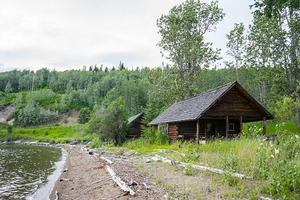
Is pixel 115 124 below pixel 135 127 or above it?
above

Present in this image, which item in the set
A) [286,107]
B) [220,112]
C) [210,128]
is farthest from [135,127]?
[286,107]

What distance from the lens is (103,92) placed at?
116188 mm

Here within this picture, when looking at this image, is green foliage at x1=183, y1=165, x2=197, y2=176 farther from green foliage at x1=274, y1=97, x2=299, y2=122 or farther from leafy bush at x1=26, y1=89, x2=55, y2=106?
leafy bush at x1=26, y1=89, x2=55, y2=106

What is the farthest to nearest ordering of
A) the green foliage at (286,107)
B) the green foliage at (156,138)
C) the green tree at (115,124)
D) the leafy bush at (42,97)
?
the leafy bush at (42,97)
the green tree at (115,124)
the green foliage at (156,138)
the green foliage at (286,107)

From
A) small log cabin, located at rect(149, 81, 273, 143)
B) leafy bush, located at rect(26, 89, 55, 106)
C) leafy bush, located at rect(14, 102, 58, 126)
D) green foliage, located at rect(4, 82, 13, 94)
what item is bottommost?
leafy bush, located at rect(14, 102, 58, 126)

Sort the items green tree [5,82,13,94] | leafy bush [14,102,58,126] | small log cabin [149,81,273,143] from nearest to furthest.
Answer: small log cabin [149,81,273,143]
leafy bush [14,102,58,126]
green tree [5,82,13,94]

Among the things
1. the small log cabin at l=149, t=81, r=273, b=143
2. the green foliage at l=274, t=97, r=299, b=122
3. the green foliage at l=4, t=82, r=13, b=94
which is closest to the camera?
the green foliage at l=274, t=97, r=299, b=122

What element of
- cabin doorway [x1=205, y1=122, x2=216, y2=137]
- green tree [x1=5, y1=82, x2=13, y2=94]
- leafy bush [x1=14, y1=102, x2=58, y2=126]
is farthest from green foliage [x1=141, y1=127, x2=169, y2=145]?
green tree [x1=5, y1=82, x2=13, y2=94]

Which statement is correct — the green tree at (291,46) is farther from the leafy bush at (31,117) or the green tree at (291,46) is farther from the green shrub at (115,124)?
the leafy bush at (31,117)

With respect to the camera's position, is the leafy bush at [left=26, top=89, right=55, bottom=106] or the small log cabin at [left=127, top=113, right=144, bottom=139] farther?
the leafy bush at [left=26, top=89, right=55, bottom=106]

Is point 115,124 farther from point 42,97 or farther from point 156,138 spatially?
point 42,97

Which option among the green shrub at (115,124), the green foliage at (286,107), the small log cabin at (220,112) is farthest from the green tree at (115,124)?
the green foliage at (286,107)

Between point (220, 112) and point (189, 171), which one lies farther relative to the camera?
point (220, 112)

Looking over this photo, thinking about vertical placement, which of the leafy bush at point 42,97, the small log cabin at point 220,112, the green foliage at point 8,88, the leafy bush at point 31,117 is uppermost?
the green foliage at point 8,88
